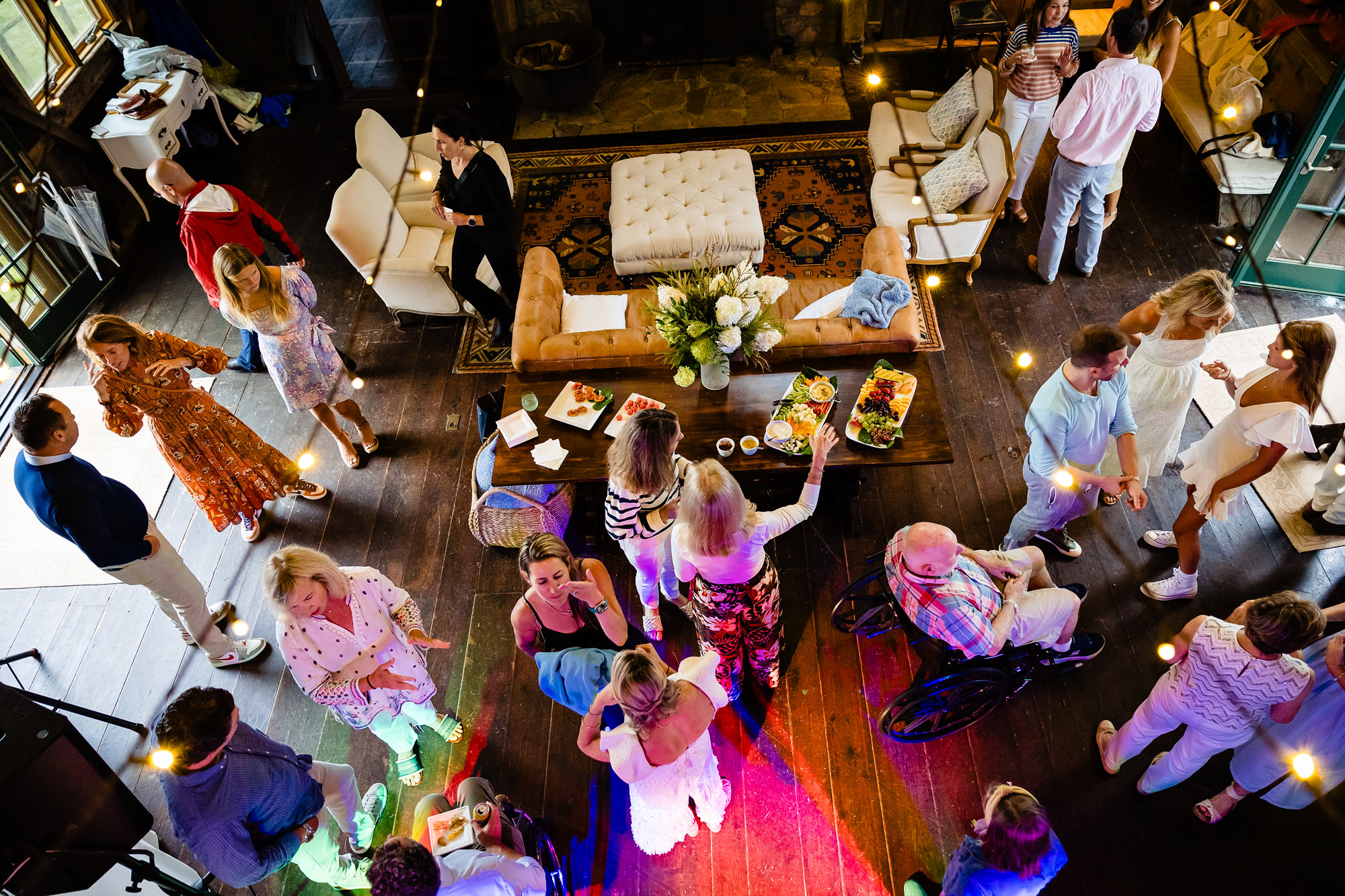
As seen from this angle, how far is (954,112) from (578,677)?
464 centimetres

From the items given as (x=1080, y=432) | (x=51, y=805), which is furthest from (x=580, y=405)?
(x=51, y=805)

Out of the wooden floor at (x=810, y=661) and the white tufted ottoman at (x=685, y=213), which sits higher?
the white tufted ottoman at (x=685, y=213)

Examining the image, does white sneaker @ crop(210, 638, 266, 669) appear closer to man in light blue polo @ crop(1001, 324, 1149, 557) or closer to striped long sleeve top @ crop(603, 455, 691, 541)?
striped long sleeve top @ crop(603, 455, 691, 541)

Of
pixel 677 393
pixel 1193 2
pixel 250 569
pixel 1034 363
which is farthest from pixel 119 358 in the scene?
pixel 1193 2

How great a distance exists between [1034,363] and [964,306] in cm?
62

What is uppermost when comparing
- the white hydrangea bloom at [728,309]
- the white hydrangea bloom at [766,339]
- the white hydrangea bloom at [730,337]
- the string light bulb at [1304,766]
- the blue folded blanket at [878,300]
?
the white hydrangea bloom at [728,309]

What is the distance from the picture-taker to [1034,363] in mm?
4703

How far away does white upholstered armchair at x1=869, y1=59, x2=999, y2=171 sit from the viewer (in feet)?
16.7

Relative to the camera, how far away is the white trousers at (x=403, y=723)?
3137 mm

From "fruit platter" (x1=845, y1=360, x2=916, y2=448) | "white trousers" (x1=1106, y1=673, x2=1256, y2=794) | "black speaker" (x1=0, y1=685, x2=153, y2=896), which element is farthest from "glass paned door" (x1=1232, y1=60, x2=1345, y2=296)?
"black speaker" (x1=0, y1=685, x2=153, y2=896)

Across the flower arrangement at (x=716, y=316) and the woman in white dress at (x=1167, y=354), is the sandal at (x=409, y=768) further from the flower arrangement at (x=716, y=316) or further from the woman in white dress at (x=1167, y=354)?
the woman in white dress at (x=1167, y=354)

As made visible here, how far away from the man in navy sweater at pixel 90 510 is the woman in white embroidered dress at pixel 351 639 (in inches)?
39.0

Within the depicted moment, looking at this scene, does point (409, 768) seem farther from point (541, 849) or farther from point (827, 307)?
point (827, 307)

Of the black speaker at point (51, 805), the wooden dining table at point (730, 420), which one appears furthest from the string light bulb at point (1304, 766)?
the black speaker at point (51, 805)
